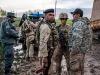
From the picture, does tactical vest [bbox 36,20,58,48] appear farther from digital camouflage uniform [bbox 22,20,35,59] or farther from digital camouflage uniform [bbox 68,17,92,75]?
digital camouflage uniform [bbox 22,20,35,59]

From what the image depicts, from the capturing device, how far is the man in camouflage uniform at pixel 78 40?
5.05 meters

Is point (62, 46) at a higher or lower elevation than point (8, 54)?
higher

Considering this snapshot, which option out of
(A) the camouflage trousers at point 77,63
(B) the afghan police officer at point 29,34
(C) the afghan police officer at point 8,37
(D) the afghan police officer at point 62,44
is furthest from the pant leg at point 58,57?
(B) the afghan police officer at point 29,34

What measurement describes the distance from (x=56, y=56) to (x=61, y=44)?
456mm

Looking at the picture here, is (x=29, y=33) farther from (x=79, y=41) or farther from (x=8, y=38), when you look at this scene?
(x=79, y=41)

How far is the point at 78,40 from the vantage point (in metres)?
5.02

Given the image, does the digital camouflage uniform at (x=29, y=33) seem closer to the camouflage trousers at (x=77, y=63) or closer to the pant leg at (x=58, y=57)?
the pant leg at (x=58, y=57)

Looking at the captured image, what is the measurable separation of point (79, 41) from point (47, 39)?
2.24ft

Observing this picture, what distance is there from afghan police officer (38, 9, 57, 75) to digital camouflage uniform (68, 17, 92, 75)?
41 centimetres

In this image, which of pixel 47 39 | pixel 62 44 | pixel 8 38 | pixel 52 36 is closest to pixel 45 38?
pixel 47 39

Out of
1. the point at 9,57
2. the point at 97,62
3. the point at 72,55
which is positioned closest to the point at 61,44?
the point at 72,55

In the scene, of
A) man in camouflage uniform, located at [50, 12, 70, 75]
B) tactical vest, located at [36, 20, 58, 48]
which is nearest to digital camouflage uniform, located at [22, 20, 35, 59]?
man in camouflage uniform, located at [50, 12, 70, 75]

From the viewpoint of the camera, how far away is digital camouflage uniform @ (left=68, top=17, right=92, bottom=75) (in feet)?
16.6

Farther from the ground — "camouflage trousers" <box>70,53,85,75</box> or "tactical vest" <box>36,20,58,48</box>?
"tactical vest" <box>36,20,58,48</box>
